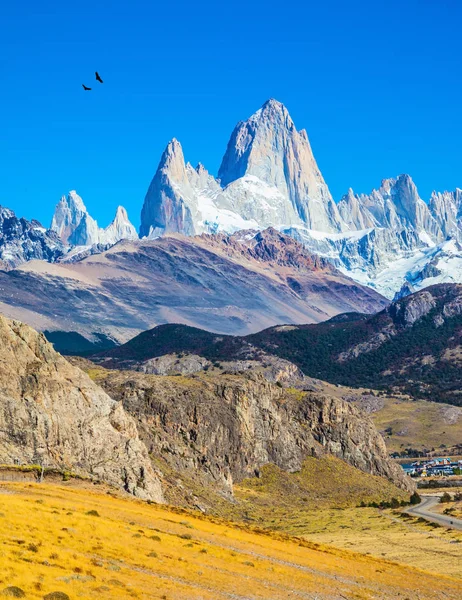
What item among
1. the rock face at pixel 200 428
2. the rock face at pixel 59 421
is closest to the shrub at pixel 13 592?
the rock face at pixel 59 421

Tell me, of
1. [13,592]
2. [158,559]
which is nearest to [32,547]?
[13,592]

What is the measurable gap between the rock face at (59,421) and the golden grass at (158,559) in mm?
20833

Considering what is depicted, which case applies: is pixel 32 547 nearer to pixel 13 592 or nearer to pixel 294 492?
pixel 13 592

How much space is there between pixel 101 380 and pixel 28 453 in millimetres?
88174

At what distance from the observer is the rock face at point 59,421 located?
103 m

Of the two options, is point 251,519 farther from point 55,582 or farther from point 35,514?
point 55,582

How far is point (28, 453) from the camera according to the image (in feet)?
332

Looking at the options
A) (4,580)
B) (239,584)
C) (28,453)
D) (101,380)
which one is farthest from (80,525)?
(101,380)

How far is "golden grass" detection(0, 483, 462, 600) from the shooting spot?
158ft

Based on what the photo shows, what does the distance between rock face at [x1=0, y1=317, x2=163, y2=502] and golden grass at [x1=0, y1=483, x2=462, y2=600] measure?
2083 cm

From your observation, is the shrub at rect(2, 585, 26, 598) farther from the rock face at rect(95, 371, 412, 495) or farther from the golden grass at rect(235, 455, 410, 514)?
the golden grass at rect(235, 455, 410, 514)

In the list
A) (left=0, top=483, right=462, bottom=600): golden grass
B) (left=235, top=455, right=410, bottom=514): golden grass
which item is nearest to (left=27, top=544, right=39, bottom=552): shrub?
(left=0, top=483, right=462, bottom=600): golden grass

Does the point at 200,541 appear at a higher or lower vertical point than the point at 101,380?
lower

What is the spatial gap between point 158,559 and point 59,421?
54.2m
